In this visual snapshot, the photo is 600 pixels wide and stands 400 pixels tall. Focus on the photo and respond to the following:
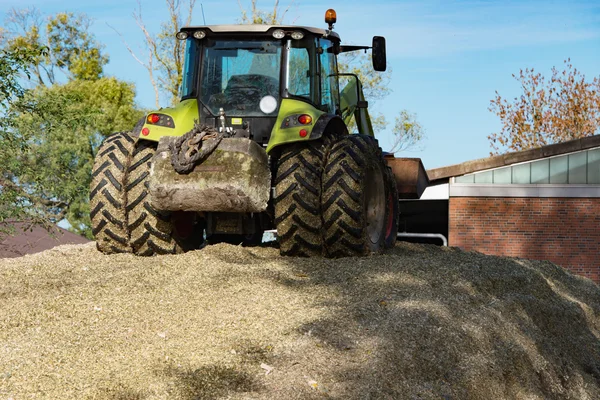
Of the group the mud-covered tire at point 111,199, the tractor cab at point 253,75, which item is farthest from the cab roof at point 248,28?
the mud-covered tire at point 111,199

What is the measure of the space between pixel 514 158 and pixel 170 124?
14.1 metres

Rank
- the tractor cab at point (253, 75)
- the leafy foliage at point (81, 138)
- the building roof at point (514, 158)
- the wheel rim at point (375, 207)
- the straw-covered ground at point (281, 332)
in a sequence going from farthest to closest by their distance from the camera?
the leafy foliage at point (81, 138) < the building roof at point (514, 158) < the wheel rim at point (375, 207) < the tractor cab at point (253, 75) < the straw-covered ground at point (281, 332)

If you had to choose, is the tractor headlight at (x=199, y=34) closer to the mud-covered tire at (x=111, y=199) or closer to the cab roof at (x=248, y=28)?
the cab roof at (x=248, y=28)

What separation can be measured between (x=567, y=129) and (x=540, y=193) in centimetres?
2057

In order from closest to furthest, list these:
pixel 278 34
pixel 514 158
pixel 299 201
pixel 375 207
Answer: pixel 299 201 < pixel 278 34 < pixel 375 207 < pixel 514 158

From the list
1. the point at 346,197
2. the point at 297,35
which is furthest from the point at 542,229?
the point at 346,197

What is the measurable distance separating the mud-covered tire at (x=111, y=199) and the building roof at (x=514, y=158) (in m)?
13.4

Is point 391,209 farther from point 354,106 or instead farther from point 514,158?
point 514,158

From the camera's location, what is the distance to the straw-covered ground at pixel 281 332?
5105mm

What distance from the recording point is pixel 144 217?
352 inches

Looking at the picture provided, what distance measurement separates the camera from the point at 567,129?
40594 millimetres

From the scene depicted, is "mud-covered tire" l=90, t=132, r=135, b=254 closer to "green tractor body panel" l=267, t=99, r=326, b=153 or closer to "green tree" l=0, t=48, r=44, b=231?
"green tractor body panel" l=267, t=99, r=326, b=153

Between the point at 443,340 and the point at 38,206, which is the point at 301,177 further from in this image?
the point at 38,206

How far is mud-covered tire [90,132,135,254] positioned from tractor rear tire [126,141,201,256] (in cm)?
8
